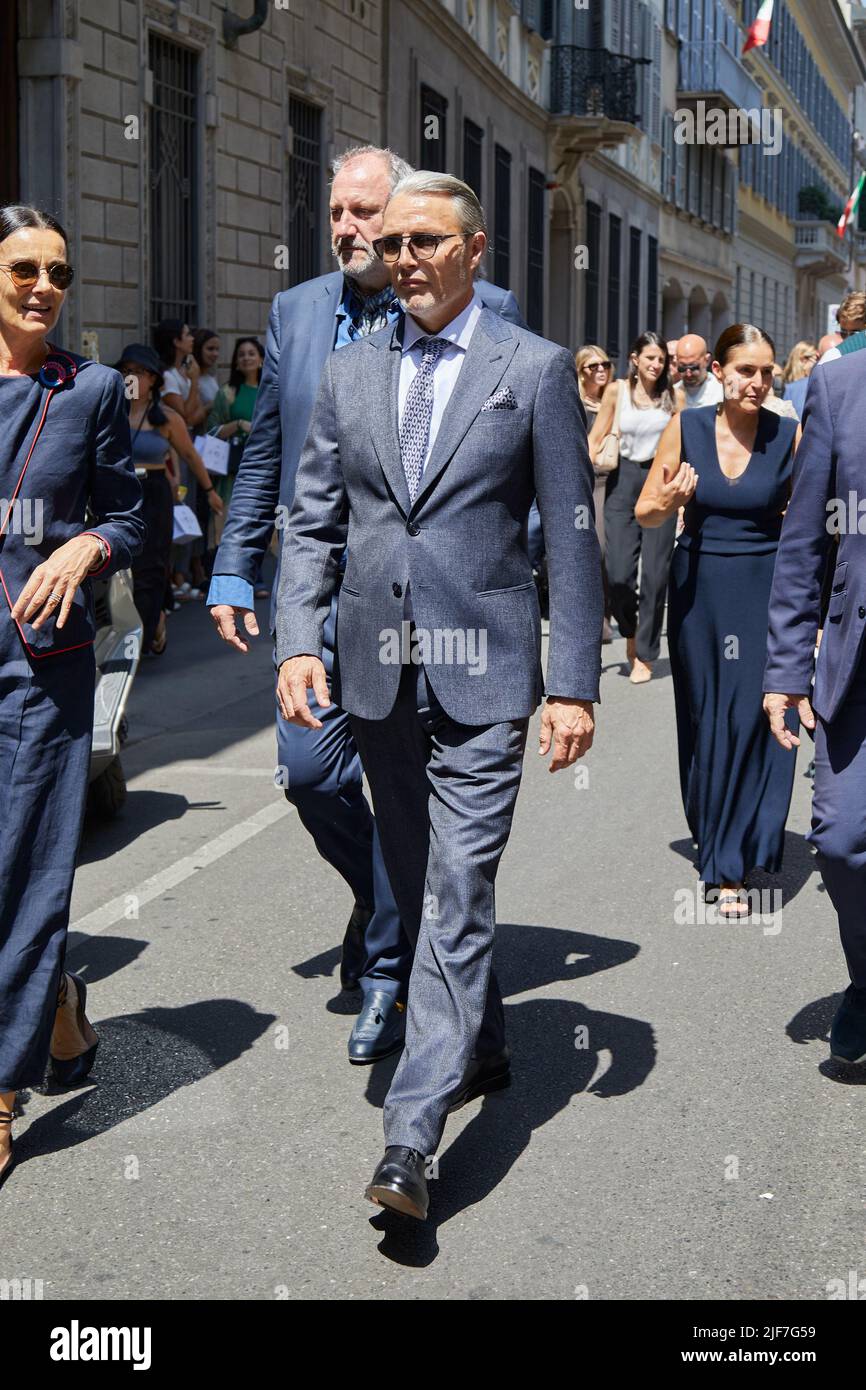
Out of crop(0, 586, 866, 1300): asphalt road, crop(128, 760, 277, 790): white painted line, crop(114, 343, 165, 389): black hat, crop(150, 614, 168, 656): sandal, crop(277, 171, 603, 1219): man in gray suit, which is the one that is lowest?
crop(0, 586, 866, 1300): asphalt road

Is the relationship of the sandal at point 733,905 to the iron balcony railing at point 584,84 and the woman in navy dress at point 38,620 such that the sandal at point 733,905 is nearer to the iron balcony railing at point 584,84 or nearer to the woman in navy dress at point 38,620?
the woman in navy dress at point 38,620

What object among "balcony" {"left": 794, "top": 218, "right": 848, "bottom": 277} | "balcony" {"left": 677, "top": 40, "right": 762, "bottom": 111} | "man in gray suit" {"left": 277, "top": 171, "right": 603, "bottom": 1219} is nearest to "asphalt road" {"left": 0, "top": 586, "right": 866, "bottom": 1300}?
"man in gray suit" {"left": 277, "top": 171, "right": 603, "bottom": 1219}

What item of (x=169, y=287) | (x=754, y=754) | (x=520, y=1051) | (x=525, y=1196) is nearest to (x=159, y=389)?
(x=169, y=287)

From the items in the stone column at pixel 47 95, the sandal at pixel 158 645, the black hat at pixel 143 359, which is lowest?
the sandal at pixel 158 645

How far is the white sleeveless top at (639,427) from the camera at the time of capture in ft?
39.2

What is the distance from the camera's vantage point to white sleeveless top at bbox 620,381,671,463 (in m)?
12.0

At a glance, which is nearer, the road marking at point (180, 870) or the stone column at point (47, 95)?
the road marking at point (180, 870)

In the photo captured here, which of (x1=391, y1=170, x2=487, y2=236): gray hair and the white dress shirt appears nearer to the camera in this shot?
(x1=391, y1=170, x2=487, y2=236): gray hair

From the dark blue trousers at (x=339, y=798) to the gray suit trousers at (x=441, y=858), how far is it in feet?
2.21

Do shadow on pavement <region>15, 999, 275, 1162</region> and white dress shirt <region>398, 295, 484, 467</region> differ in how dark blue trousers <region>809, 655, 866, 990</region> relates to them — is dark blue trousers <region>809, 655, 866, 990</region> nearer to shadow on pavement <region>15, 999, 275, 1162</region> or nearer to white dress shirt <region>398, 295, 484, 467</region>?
white dress shirt <region>398, 295, 484, 467</region>

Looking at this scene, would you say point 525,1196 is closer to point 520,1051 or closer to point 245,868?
point 520,1051

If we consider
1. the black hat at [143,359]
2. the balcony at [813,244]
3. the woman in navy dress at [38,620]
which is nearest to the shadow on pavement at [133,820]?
the woman in navy dress at [38,620]

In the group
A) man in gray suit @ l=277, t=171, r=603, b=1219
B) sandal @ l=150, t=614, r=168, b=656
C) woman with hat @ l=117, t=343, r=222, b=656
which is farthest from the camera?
sandal @ l=150, t=614, r=168, b=656

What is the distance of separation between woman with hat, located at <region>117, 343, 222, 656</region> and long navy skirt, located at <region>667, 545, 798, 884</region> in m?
4.74
